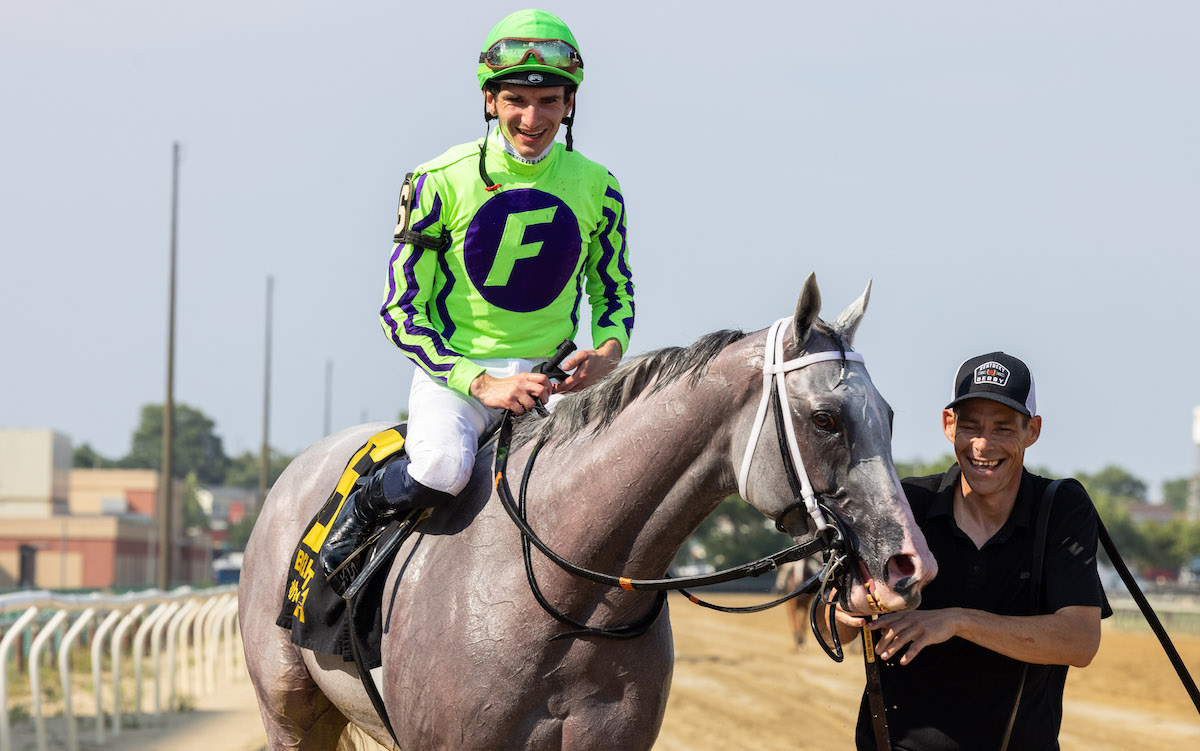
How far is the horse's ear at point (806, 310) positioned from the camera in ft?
10.2

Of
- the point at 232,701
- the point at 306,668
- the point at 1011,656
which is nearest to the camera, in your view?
the point at 1011,656

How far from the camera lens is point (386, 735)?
408cm

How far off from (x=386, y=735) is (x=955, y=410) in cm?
194

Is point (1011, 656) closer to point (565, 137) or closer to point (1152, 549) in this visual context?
point (565, 137)

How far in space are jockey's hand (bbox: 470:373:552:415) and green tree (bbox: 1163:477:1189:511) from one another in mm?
199192

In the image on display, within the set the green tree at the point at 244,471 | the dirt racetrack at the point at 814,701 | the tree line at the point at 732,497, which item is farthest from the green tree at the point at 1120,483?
the dirt racetrack at the point at 814,701

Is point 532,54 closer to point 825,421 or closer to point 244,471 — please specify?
point 825,421

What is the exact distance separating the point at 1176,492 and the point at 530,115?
206 metres

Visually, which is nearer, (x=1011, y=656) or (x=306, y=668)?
(x=1011, y=656)

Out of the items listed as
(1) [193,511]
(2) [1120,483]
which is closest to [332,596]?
(1) [193,511]

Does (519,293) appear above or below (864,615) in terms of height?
above

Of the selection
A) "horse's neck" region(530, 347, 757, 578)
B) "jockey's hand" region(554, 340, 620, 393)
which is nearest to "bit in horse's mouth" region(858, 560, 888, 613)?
"horse's neck" region(530, 347, 757, 578)

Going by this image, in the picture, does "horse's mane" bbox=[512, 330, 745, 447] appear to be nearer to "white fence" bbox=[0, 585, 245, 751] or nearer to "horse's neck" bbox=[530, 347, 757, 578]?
"horse's neck" bbox=[530, 347, 757, 578]

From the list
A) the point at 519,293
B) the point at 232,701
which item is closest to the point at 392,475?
the point at 519,293
